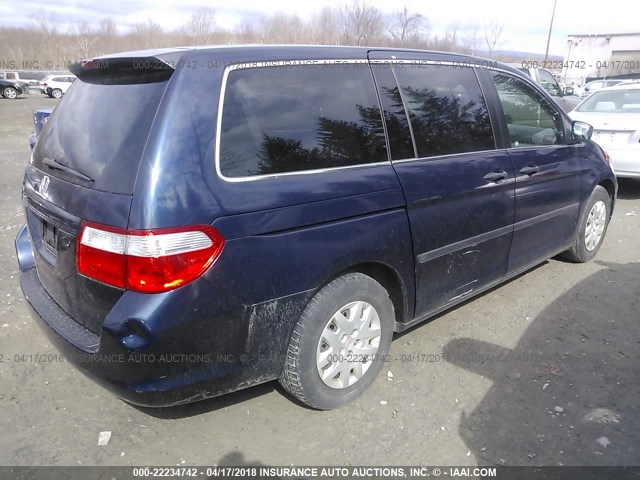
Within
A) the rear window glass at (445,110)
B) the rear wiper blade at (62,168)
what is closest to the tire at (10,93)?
the rear wiper blade at (62,168)

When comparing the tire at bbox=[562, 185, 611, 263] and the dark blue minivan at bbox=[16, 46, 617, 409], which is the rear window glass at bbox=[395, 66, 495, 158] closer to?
the dark blue minivan at bbox=[16, 46, 617, 409]

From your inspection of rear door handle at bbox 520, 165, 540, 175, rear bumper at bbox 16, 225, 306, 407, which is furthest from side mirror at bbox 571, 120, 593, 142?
rear bumper at bbox 16, 225, 306, 407

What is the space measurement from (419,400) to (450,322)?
1.03 m

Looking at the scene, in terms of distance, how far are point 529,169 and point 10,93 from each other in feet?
110

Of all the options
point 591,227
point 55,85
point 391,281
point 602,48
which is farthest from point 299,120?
point 602,48

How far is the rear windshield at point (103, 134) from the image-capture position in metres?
→ 2.14

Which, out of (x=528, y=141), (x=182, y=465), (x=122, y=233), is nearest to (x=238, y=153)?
(x=122, y=233)

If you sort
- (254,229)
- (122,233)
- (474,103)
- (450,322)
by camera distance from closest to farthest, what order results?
1. (122,233)
2. (254,229)
3. (474,103)
4. (450,322)

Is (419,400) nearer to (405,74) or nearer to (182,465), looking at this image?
(182,465)

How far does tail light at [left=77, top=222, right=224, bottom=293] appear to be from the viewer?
2.02 meters

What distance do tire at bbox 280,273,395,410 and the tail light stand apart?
68 cm

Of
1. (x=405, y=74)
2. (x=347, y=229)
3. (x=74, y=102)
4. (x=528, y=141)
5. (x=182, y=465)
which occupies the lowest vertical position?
(x=182, y=465)

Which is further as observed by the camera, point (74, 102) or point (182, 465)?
point (74, 102)

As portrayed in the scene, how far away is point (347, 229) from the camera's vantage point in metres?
2.56
